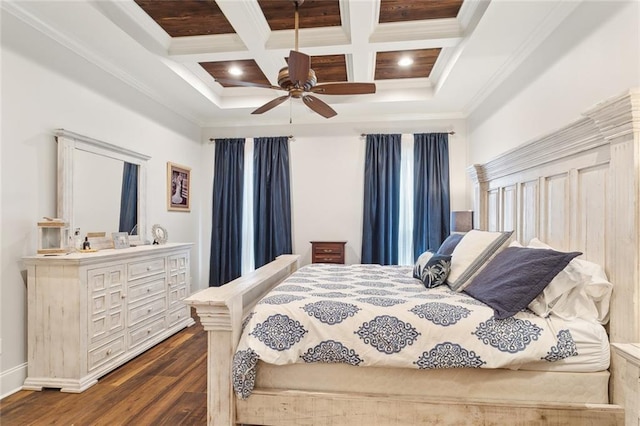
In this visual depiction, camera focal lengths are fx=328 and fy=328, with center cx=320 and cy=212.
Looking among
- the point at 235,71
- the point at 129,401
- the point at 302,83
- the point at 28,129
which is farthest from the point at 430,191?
the point at 28,129

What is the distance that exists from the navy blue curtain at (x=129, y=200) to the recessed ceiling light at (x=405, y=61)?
3.09m

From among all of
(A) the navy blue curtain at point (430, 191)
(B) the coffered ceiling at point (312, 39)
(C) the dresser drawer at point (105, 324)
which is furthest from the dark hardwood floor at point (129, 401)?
(A) the navy blue curtain at point (430, 191)

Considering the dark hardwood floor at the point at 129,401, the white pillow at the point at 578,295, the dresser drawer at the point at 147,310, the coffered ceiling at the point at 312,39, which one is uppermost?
the coffered ceiling at the point at 312,39

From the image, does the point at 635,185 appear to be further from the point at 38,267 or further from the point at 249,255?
the point at 249,255

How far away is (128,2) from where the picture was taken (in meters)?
2.46

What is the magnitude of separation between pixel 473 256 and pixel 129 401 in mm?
2525

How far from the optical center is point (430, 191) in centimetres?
458

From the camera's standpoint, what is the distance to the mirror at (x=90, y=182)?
2.66m

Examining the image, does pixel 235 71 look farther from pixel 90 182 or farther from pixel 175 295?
pixel 175 295

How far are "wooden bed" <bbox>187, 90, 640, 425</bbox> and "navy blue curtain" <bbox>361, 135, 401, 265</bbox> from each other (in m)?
2.65

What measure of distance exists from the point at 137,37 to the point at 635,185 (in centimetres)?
353

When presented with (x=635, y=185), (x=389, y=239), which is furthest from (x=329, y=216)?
(x=635, y=185)

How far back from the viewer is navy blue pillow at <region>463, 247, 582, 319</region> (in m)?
1.67

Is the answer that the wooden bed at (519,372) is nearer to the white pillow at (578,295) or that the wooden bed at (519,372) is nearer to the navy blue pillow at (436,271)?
the white pillow at (578,295)
